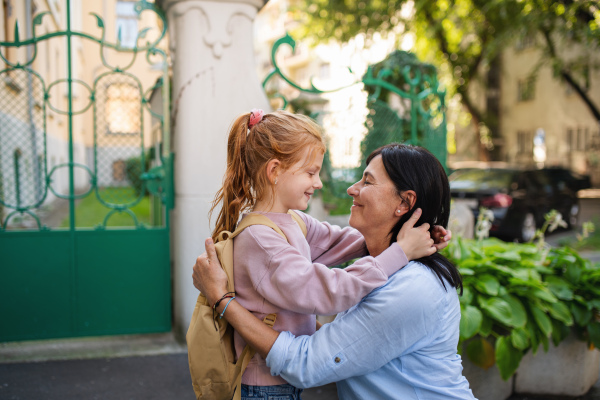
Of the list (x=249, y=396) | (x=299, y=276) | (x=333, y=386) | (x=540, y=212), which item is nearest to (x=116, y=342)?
(x=333, y=386)

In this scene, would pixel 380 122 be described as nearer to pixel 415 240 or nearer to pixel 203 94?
pixel 203 94

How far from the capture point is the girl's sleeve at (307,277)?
5.10 ft

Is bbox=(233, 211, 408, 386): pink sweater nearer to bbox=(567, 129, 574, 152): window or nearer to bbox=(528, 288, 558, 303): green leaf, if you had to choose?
bbox=(528, 288, 558, 303): green leaf

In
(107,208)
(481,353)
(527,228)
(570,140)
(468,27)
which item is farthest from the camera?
(570,140)

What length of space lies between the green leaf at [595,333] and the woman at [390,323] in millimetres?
2090

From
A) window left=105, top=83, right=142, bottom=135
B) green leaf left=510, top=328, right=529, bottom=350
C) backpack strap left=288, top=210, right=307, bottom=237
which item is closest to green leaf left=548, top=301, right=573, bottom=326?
green leaf left=510, top=328, right=529, bottom=350

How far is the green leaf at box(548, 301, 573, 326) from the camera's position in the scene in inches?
130

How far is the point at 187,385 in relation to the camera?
3701mm

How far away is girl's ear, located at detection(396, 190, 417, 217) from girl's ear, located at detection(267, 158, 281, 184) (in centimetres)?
44

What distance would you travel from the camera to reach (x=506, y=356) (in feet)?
10.5

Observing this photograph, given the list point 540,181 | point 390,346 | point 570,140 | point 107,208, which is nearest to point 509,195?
point 540,181

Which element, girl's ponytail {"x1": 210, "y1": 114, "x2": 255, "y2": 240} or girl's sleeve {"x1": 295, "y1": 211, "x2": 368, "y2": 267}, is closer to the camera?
girl's ponytail {"x1": 210, "y1": 114, "x2": 255, "y2": 240}

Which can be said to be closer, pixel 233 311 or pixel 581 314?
pixel 233 311

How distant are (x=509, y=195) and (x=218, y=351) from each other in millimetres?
9516
